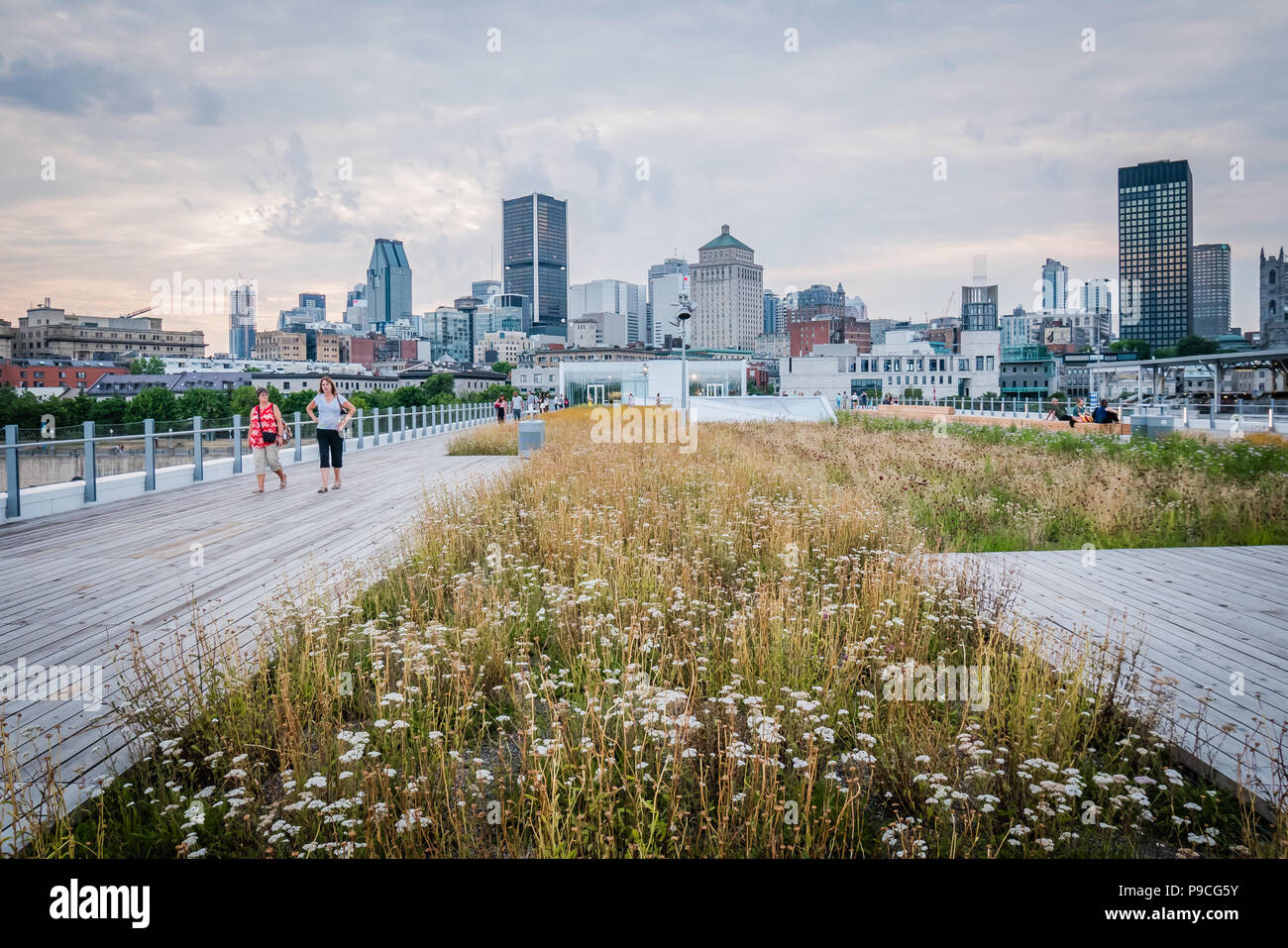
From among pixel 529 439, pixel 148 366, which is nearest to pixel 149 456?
pixel 529 439

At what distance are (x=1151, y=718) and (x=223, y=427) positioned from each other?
17.6 metres

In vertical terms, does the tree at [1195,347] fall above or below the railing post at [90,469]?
above

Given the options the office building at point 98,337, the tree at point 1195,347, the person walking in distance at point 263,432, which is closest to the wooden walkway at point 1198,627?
the person walking in distance at point 263,432

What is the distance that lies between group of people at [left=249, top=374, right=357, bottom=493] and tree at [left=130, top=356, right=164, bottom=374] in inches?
5936

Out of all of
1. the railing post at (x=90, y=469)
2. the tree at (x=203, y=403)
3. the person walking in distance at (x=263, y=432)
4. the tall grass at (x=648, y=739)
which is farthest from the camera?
the tree at (x=203, y=403)

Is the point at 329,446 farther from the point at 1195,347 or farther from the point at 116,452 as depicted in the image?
the point at 1195,347

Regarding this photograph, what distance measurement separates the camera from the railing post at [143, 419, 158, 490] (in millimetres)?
14195

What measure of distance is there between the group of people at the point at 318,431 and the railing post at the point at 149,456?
1.66 m

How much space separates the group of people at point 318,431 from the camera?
14.1m

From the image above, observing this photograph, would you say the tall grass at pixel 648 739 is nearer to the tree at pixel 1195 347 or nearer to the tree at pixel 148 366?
the tree at pixel 148 366

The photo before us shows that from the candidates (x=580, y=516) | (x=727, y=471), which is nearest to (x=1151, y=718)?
(x=580, y=516)

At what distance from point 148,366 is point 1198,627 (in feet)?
599
